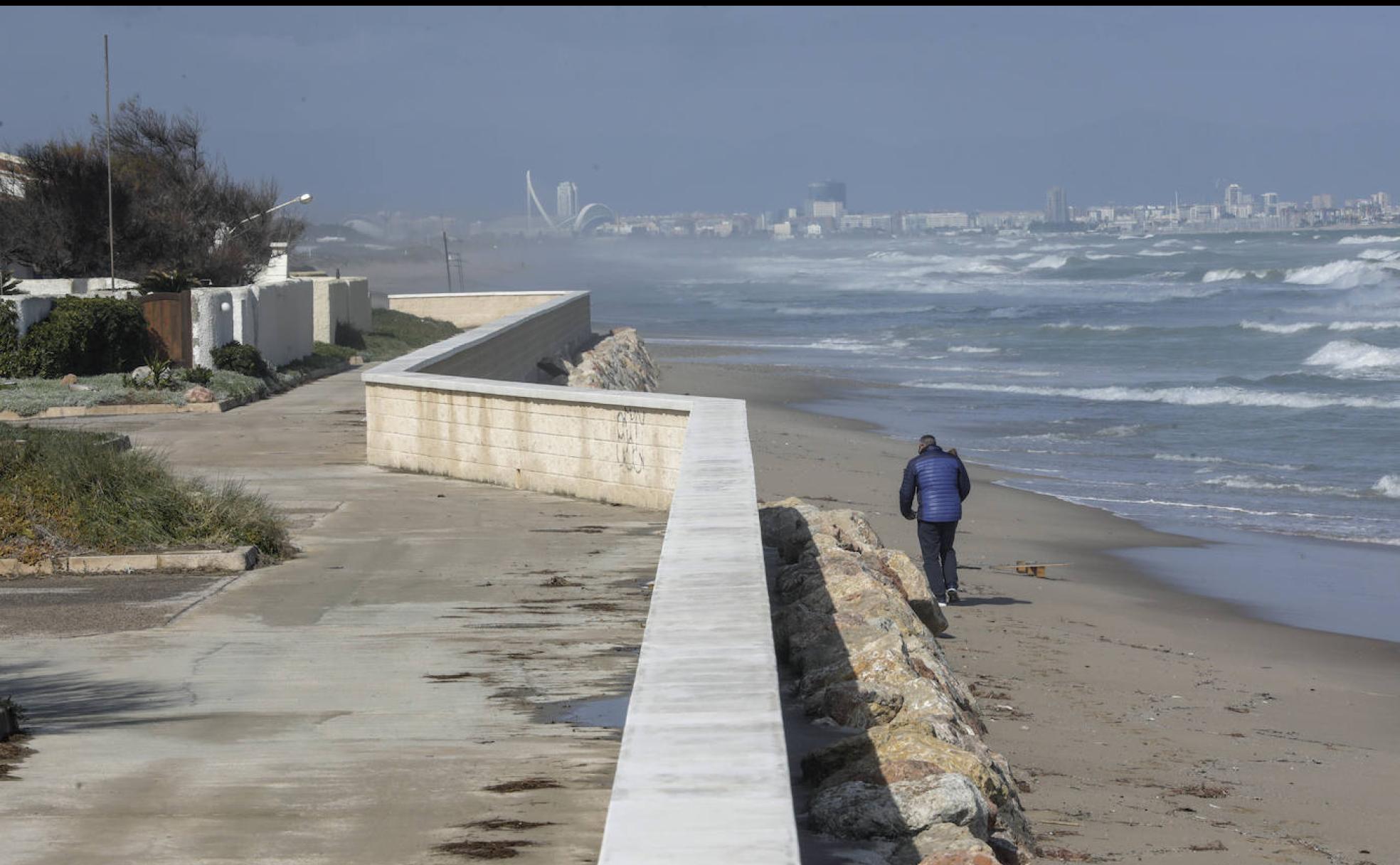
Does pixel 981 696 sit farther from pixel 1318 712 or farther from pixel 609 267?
pixel 609 267

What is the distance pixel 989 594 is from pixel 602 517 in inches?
162

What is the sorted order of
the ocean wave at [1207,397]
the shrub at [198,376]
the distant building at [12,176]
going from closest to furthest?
1. the shrub at [198,376]
2. the ocean wave at [1207,397]
3. the distant building at [12,176]

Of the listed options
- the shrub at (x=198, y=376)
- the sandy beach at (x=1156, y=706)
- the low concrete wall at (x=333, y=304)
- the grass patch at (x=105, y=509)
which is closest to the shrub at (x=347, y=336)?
the low concrete wall at (x=333, y=304)

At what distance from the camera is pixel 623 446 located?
1526 centimetres

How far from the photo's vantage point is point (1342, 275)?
87125mm

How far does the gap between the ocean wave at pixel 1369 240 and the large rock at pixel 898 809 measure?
13432 centimetres

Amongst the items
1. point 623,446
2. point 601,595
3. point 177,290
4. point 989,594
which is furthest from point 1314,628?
point 177,290

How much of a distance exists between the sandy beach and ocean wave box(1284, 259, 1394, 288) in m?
69.0

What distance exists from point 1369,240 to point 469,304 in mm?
113624

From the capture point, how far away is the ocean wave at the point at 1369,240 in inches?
5300

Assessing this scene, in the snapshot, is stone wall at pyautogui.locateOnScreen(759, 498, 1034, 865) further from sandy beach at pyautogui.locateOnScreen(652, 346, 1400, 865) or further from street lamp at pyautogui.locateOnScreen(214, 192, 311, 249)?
street lamp at pyautogui.locateOnScreen(214, 192, 311, 249)

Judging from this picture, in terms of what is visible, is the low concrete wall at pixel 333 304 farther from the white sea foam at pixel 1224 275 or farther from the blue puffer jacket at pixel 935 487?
the white sea foam at pixel 1224 275

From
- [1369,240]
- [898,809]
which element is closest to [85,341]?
[898,809]

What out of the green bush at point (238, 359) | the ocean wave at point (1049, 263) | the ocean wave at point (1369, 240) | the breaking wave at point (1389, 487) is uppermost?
the ocean wave at point (1369, 240)
